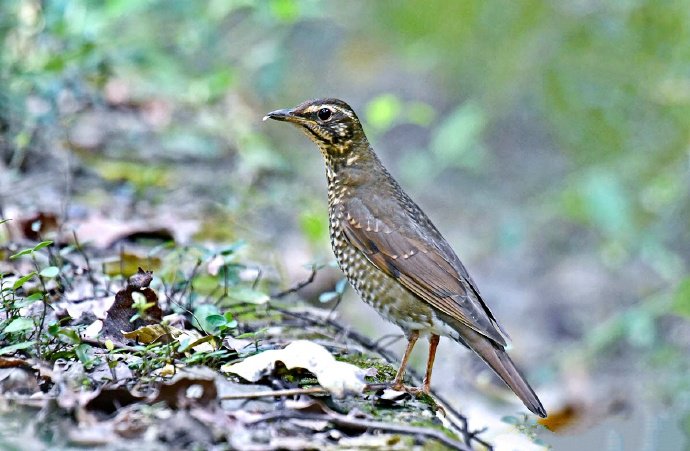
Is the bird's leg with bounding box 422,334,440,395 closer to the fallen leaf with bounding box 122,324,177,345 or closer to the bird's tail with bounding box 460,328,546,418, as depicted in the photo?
the bird's tail with bounding box 460,328,546,418

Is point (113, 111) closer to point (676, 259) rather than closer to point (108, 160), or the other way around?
point (108, 160)

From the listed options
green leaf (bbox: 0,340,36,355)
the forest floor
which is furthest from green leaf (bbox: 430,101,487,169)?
green leaf (bbox: 0,340,36,355)

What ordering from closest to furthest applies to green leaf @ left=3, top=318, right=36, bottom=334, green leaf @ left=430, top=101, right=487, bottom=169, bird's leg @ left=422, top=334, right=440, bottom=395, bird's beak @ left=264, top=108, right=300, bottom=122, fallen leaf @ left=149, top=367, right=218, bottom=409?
fallen leaf @ left=149, top=367, right=218, bottom=409 < green leaf @ left=3, top=318, right=36, bottom=334 < bird's leg @ left=422, top=334, right=440, bottom=395 < bird's beak @ left=264, top=108, right=300, bottom=122 < green leaf @ left=430, top=101, right=487, bottom=169

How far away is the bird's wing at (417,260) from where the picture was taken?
4.23 meters

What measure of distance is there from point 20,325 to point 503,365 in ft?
6.11

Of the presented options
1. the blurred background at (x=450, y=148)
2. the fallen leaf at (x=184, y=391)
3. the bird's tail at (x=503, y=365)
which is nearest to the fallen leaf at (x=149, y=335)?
the fallen leaf at (x=184, y=391)

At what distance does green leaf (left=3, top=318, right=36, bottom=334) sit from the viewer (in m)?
3.17

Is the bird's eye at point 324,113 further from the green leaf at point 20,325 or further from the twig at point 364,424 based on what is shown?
the twig at point 364,424

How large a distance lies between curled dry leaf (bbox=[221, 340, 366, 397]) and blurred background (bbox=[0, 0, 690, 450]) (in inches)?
74.0

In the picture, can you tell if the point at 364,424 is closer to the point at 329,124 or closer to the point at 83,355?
the point at 83,355

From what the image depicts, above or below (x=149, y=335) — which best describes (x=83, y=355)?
below

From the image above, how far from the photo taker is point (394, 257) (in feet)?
14.9

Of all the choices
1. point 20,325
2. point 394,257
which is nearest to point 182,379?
point 20,325

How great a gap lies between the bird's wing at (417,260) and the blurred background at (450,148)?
81cm
